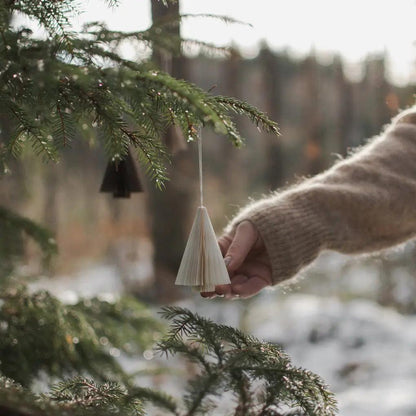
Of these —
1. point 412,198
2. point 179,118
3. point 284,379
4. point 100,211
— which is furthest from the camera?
point 100,211

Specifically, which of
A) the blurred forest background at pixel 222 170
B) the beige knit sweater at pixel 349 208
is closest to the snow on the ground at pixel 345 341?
the blurred forest background at pixel 222 170

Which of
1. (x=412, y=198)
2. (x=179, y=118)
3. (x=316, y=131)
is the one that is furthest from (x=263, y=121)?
(x=316, y=131)

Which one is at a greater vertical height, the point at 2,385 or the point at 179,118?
the point at 179,118

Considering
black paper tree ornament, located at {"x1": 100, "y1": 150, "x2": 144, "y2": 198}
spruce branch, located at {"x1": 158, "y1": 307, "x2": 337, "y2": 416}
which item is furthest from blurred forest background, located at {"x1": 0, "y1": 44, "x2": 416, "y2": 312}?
spruce branch, located at {"x1": 158, "y1": 307, "x2": 337, "y2": 416}

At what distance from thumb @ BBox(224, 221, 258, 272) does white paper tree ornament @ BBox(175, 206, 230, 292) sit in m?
0.22

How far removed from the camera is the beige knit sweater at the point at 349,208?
4.95ft

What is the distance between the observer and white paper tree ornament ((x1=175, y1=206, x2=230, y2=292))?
112 centimetres

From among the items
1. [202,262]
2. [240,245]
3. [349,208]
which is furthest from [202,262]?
[349,208]

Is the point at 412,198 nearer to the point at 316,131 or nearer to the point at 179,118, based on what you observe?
the point at 179,118

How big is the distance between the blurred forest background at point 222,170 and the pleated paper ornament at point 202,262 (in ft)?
15.8

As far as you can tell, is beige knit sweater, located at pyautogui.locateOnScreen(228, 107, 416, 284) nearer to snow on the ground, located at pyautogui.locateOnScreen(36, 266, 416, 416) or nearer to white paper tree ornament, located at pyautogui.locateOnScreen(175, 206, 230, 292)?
white paper tree ornament, located at pyautogui.locateOnScreen(175, 206, 230, 292)

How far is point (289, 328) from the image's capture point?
5746mm

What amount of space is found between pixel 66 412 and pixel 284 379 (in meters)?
0.36

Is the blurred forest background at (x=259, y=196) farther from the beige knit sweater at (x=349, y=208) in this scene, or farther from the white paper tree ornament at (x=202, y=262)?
the white paper tree ornament at (x=202, y=262)
